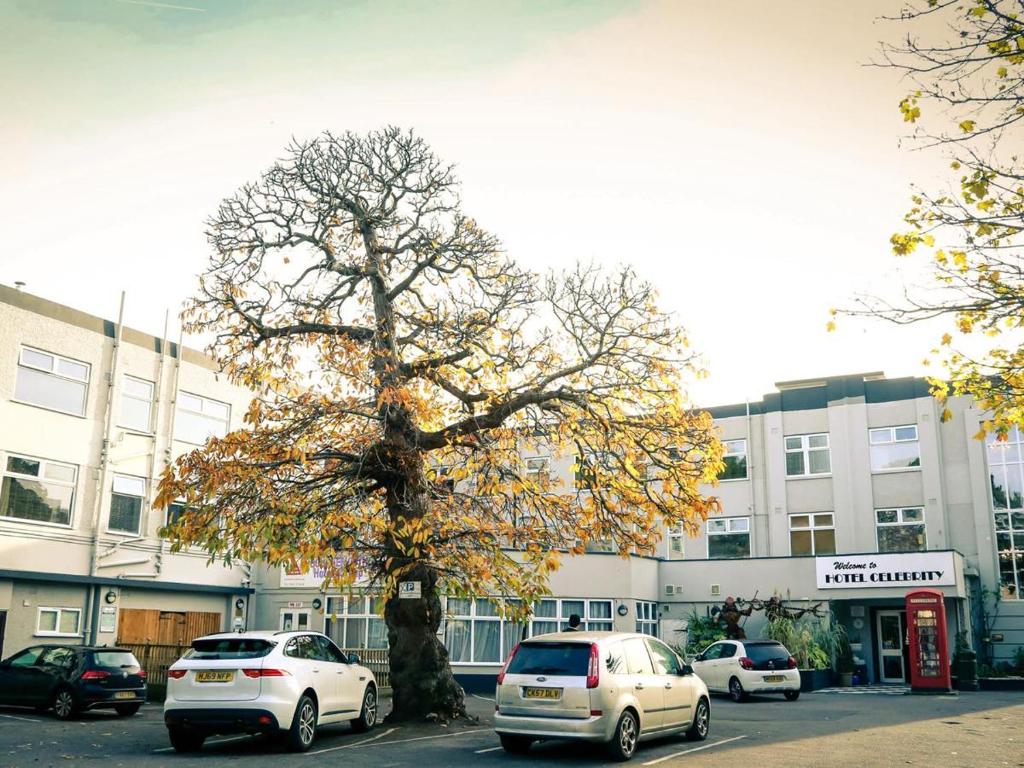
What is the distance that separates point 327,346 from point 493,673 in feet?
44.7

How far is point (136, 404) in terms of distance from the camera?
28.5 metres

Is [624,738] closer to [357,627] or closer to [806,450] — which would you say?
[357,627]

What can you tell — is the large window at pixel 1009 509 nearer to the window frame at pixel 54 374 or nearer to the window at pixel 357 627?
the window at pixel 357 627

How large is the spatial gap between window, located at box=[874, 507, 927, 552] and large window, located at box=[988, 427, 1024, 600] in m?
2.42

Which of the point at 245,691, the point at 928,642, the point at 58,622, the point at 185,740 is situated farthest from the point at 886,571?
the point at 58,622

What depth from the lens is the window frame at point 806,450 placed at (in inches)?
1387

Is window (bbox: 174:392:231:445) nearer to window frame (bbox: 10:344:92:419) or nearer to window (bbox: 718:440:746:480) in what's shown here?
window frame (bbox: 10:344:92:419)

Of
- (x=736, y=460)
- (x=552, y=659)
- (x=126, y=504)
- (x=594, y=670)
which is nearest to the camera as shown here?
(x=594, y=670)

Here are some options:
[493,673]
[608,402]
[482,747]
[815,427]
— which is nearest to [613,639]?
[482,747]

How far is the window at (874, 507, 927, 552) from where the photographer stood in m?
33.0

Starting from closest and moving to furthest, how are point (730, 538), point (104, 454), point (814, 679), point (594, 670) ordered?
point (594, 670), point (104, 454), point (814, 679), point (730, 538)

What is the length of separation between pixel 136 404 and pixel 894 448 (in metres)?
24.7

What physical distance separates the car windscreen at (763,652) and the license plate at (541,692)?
1308cm

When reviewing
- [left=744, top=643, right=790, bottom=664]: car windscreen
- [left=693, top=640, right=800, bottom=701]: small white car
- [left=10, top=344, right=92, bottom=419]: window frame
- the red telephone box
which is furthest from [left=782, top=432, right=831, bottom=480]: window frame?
[left=10, top=344, right=92, bottom=419]: window frame
